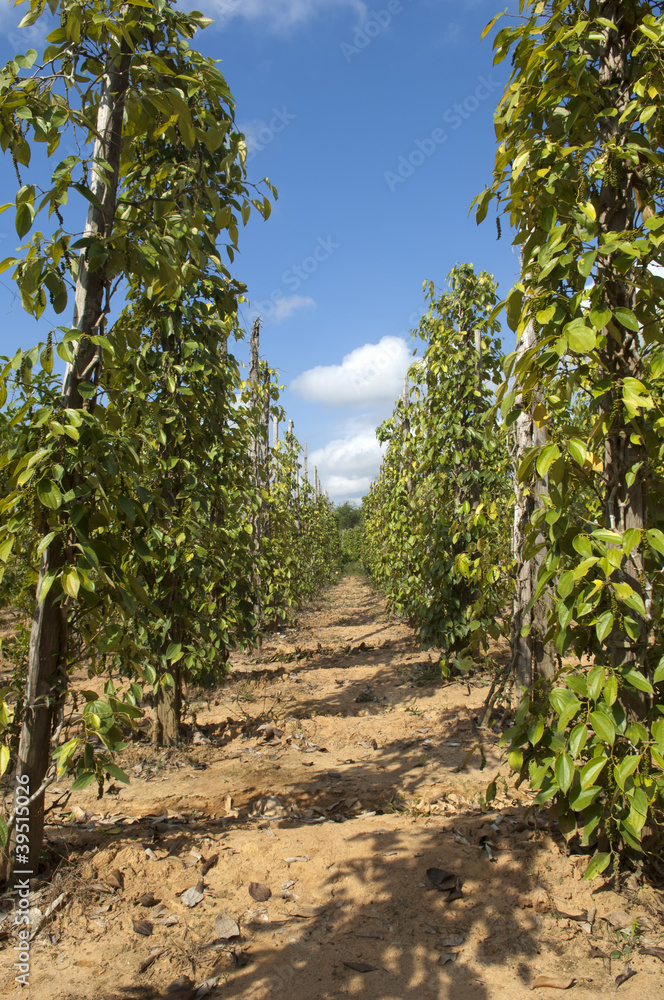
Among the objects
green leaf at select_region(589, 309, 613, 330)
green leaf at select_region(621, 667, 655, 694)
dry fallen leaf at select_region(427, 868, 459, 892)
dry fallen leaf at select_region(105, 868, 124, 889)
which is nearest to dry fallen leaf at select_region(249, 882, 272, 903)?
dry fallen leaf at select_region(105, 868, 124, 889)

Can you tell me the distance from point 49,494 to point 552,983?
2376mm

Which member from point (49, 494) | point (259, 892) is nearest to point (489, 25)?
point (49, 494)

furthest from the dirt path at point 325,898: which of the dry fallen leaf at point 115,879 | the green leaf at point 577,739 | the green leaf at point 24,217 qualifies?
the green leaf at point 24,217

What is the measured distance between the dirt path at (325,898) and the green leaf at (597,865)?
21 cm

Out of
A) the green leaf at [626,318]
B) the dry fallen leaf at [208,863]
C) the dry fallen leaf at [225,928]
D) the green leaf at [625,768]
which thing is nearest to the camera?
the green leaf at [625,768]

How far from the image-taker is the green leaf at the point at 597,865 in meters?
2.12

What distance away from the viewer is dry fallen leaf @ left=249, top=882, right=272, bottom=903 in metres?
2.51

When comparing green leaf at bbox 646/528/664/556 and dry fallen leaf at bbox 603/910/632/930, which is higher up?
Answer: green leaf at bbox 646/528/664/556

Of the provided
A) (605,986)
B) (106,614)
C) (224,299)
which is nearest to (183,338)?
(224,299)

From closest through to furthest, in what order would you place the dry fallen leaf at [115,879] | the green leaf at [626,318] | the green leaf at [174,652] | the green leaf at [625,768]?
1. the green leaf at [625,768]
2. the green leaf at [626,318]
3. the dry fallen leaf at [115,879]
4. the green leaf at [174,652]

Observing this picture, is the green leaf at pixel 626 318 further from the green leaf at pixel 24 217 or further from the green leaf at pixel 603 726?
the green leaf at pixel 24 217

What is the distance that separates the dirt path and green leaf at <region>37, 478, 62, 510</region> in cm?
153

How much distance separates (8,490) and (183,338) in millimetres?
2187

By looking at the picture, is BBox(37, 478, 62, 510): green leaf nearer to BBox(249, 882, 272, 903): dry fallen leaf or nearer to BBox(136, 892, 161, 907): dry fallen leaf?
BBox(136, 892, 161, 907): dry fallen leaf
